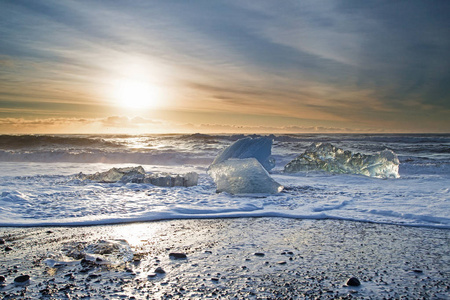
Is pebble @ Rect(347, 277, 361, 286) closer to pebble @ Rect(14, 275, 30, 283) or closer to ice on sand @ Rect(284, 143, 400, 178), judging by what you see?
pebble @ Rect(14, 275, 30, 283)

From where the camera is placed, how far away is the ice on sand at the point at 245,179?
5324 millimetres

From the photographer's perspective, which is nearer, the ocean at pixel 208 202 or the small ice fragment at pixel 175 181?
the ocean at pixel 208 202

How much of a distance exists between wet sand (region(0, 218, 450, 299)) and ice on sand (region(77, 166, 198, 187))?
265 centimetres

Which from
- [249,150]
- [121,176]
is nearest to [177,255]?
[121,176]

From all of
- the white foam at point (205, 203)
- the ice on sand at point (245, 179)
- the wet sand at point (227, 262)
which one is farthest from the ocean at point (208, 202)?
the wet sand at point (227, 262)

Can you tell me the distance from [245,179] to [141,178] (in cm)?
219

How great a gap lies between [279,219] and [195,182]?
9.07ft

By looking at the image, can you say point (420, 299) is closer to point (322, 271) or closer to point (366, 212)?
point (322, 271)

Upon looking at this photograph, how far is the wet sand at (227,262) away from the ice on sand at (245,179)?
1895 mm

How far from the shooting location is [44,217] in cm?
381

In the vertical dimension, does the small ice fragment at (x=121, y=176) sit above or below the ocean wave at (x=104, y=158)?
above

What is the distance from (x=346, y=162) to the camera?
8586 mm

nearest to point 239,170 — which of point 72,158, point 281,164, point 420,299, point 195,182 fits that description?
Answer: point 195,182

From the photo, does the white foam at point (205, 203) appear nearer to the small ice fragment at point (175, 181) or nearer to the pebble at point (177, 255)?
the small ice fragment at point (175, 181)
